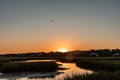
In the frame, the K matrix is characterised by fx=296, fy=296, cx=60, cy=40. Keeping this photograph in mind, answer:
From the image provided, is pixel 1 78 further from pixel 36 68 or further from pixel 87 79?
pixel 87 79

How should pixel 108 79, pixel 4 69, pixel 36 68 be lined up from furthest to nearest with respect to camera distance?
1. pixel 36 68
2. pixel 4 69
3. pixel 108 79

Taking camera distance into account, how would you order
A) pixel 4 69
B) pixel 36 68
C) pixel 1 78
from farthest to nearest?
1. pixel 36 68
2. pixel 4 69
3. pixel 1 78

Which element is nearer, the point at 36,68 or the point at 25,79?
the point at 25,79

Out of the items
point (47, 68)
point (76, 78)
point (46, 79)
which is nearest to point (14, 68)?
point (47, 68)

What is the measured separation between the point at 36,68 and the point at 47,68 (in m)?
2.64

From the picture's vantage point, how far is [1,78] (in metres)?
50.4

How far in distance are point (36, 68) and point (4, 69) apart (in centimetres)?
766

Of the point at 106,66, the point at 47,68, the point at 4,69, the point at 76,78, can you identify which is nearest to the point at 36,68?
the point at 47,68

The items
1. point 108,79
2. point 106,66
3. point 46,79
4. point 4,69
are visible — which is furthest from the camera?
point 4,69

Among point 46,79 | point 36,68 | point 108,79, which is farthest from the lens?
point 36,68

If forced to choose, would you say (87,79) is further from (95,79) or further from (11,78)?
(11,78)

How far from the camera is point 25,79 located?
159 ft

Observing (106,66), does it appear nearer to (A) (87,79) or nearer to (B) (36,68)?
(B) (36,68)

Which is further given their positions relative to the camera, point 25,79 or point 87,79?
point 25,79
